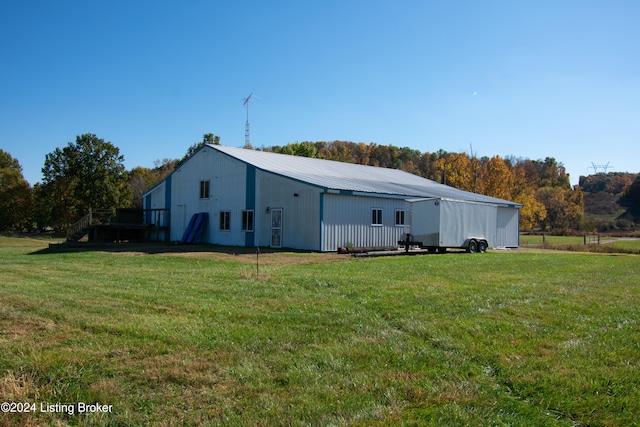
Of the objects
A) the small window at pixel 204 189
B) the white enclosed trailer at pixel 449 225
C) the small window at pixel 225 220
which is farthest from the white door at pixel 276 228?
the small window at pixel 204 189

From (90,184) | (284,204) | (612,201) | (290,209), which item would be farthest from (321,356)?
(612,201)

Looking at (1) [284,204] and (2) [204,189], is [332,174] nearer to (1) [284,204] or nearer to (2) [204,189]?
(1) [284,204]

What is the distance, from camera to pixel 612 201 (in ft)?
375

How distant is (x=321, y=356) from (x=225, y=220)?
79.5 ft

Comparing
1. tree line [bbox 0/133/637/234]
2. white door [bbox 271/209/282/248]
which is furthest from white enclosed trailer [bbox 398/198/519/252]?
tree line [bbox 0/133/637/234]

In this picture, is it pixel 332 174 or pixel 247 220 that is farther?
pixel 332 174

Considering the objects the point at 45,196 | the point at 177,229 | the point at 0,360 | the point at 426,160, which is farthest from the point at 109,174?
the point at 426,160

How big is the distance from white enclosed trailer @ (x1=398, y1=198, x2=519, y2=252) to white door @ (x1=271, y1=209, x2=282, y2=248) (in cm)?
614

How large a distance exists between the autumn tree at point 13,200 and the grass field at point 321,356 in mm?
54841

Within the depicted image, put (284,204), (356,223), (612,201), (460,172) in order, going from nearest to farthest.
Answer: (356,223)
(284,204)
(460,172)
(612,201)

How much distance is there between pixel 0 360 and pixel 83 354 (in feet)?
2.63

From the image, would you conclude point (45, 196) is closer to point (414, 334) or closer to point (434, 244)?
point (434, 244)

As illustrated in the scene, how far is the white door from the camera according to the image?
84.1 feet

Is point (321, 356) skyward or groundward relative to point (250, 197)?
groundward
